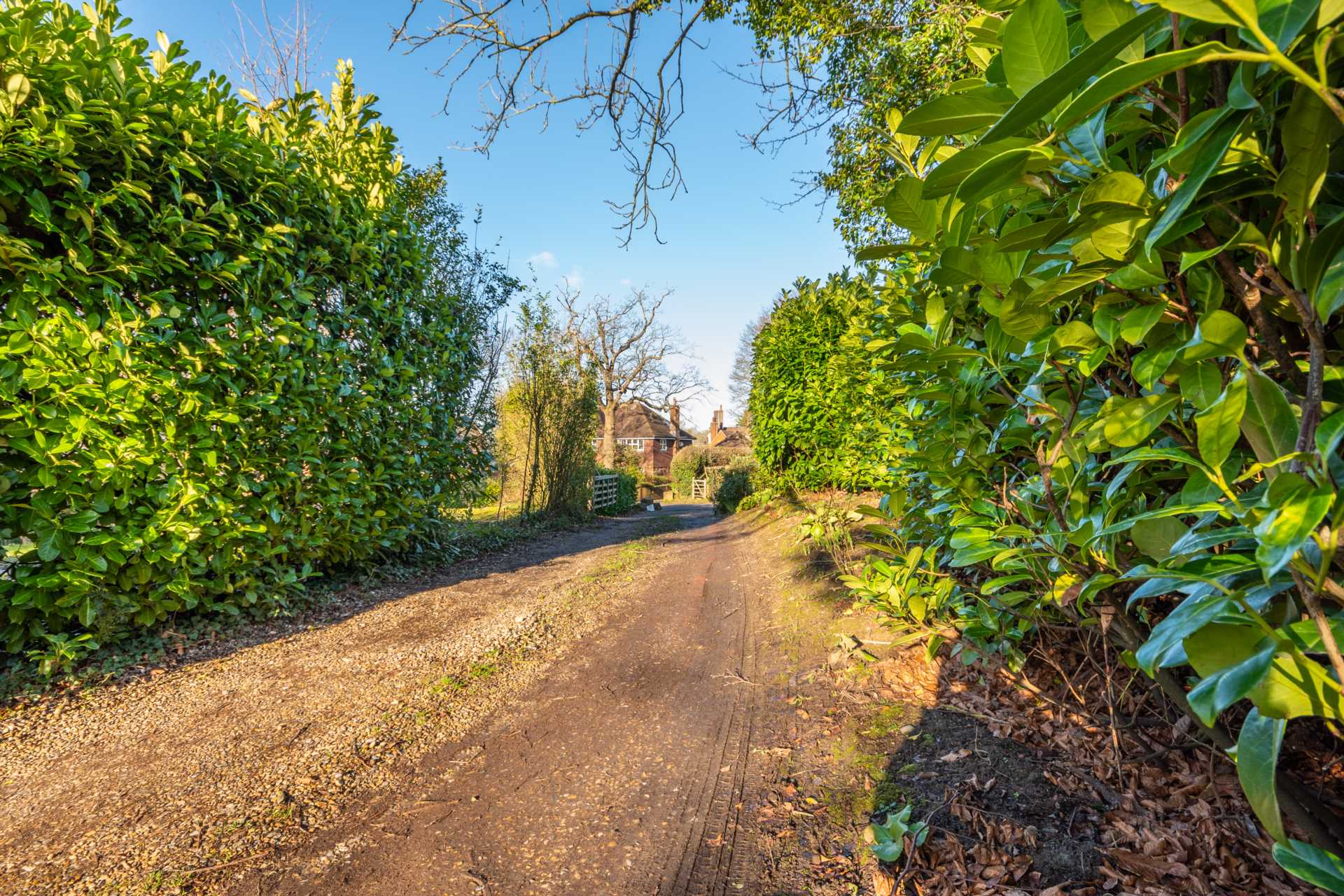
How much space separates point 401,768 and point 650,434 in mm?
38470

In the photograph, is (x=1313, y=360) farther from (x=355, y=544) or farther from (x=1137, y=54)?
(x=355, y=544)

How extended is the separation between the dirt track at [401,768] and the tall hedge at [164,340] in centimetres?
66

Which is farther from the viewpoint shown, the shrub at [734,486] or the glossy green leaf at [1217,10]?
the shrub at [734,486]

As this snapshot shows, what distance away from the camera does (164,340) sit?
3137mm

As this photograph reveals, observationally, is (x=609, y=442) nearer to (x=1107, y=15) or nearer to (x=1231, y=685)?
(x=1107, y=15)

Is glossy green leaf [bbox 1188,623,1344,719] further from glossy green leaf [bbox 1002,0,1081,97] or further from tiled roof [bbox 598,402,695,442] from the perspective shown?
tiled roof [bbox 598,402,695,442]

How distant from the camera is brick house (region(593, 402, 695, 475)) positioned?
3906 centimetres

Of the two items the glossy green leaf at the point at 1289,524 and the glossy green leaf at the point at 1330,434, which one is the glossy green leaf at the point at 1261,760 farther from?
the glossy green leaf at the point at 1330,434

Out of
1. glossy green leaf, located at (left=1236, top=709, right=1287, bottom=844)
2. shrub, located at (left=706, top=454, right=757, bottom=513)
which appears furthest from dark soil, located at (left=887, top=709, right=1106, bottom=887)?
shrub, located at (left=706, top=454, right=757, bottom=513)

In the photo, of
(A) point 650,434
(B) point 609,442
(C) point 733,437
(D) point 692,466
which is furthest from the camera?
(C) point 733,437

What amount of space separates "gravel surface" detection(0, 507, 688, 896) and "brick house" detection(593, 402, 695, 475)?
33318 mm

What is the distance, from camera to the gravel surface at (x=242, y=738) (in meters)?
1.79

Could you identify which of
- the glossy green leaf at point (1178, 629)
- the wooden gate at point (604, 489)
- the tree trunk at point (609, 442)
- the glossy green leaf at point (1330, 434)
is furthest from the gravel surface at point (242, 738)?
the tree trunk at point (609, 442)

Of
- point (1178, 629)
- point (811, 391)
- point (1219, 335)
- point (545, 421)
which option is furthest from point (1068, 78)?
point (545, 421)
